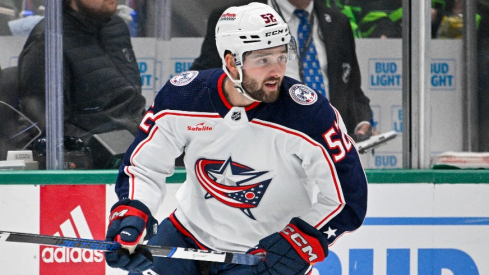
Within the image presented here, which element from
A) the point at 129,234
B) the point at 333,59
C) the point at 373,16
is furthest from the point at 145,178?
the point at 373,16

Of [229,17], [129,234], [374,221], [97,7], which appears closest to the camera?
[129,234]

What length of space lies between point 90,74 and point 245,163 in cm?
134

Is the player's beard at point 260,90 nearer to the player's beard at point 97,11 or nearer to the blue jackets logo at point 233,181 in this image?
the blue jackets logo at point 233,181

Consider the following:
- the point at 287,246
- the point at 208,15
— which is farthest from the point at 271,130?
the point at 208,15

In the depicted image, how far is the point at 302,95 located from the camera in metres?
2.32

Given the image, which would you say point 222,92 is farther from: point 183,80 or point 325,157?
point 325,157

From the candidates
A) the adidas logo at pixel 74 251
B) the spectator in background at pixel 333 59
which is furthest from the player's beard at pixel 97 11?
the adidas logo at pixel 74 251

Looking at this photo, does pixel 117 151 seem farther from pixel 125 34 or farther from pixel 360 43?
pixel 360 43

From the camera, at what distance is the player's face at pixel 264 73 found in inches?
89.0

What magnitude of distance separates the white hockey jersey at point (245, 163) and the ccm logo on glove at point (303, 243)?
6 centimetres

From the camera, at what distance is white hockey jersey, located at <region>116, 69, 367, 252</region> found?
2283 millimetres

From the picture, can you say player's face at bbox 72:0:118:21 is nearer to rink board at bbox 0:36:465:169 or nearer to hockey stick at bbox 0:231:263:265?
rink board at bbox 0:36:465:169

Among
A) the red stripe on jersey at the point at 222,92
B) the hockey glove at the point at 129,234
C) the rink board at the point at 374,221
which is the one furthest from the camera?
the rink board at the point at 374,221

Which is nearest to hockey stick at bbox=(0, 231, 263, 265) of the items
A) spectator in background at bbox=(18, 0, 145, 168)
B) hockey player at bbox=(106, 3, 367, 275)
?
hockey player at bbox=(106, 3, 367, 275)
